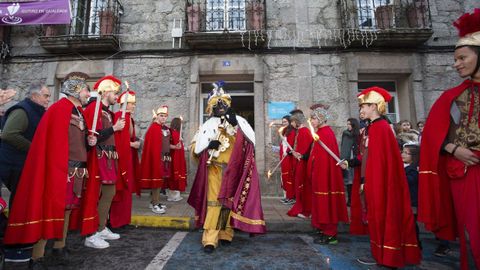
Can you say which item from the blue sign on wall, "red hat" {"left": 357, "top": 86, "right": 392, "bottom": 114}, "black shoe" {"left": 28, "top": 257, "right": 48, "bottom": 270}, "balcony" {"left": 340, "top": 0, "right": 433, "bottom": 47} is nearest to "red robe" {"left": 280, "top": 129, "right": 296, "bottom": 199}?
the blue sign on wall

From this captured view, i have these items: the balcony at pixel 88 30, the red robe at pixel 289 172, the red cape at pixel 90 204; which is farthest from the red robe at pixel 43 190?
the balcony at pixel 88 30

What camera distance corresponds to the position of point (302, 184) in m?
5.40

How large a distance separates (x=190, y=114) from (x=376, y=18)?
6.13m

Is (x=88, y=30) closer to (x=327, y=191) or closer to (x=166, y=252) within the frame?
(x=166, y=252)

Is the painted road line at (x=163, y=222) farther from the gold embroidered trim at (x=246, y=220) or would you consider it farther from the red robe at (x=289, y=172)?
the red robe at (x=289, y=172)

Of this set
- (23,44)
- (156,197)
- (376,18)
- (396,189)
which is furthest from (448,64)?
(23,44)

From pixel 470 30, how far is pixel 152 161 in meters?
5.05

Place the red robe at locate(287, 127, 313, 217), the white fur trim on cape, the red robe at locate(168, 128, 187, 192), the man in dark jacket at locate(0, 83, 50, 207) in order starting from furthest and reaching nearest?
the red robe at locate(168, 128, 187, 192)
the red robe at locate(287, 127, 313, 217)
the white fur trim on cape
the man in dark jacket at locate(0, 83, 50, 207)

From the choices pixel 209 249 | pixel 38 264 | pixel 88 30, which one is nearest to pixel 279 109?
pixel 209 249

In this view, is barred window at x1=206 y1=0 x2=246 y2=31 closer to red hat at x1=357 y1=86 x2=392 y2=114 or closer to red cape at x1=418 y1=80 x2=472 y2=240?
red hat at x1=357 y1=86 x2=392 y2=114

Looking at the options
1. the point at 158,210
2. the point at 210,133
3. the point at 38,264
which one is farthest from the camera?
the point at 158,210

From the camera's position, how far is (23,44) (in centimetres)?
856

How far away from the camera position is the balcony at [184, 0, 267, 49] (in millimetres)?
7750

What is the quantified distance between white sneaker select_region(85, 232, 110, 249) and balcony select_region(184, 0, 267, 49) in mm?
5779
